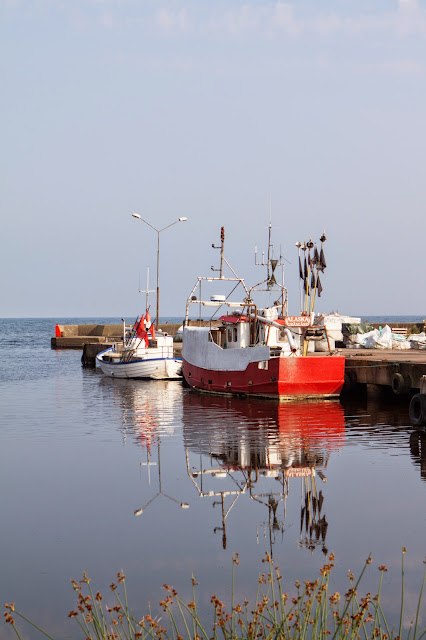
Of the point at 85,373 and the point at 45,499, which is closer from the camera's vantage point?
the point at 45,499

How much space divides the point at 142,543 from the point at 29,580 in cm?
196

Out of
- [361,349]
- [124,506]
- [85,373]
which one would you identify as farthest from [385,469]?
[85,373]

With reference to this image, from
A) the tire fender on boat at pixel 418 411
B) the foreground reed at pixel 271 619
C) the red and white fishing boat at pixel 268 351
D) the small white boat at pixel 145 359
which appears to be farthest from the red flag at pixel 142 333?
the foreground reed at pixel 271 619

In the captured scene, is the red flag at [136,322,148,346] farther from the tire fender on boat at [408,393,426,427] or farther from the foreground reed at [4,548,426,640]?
the foreground reed at [4,548,426,640]

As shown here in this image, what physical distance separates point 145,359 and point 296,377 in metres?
15.4

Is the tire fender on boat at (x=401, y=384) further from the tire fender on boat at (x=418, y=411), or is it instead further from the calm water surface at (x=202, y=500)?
the tire fender on boat at (x=418, y=411)

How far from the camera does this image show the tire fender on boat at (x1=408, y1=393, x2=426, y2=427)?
22109 mm

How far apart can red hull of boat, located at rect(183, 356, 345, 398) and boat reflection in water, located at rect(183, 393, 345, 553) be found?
48cm

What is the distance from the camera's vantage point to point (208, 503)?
1362 centimetres

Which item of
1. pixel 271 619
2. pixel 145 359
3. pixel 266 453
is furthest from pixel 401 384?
pixel 271 619

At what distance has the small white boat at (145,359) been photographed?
42.2 m

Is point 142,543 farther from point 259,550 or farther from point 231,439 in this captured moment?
point 231,439

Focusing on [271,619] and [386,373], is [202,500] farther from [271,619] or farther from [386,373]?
[386,373]

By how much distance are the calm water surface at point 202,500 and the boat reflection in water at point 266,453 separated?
0.04 m
